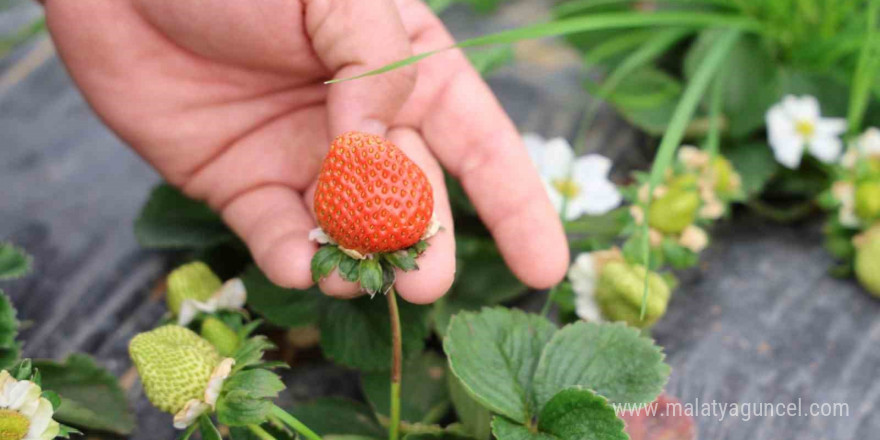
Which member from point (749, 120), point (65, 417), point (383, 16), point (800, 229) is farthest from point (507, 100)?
point (65, 417)

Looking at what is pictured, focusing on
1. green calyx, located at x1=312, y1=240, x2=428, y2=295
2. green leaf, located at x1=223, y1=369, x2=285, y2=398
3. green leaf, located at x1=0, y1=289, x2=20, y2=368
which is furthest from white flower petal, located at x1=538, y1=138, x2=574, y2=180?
green leaf, located at x1=0, y1=289, x2=20, y2=368

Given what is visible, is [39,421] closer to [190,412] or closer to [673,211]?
[190,412]

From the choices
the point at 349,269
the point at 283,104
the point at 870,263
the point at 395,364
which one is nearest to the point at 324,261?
the point at 349,269

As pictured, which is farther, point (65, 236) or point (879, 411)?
point (65, 236)

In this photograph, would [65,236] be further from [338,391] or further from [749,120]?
[749,120]

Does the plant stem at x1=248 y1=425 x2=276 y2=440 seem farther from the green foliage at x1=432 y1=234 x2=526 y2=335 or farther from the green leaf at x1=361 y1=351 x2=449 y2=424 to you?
the green foliage at x1=432 y1=234 x2=526 y2=335

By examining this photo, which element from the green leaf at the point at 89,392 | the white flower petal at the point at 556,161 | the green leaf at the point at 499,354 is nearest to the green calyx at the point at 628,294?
the green leaf at the point at 499,354
